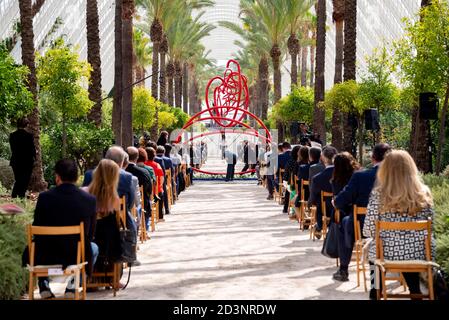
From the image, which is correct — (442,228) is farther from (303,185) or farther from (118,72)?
(118,72)

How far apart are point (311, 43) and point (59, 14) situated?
1851 cm

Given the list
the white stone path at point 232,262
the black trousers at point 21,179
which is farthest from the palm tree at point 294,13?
the black trousers at point 21,179

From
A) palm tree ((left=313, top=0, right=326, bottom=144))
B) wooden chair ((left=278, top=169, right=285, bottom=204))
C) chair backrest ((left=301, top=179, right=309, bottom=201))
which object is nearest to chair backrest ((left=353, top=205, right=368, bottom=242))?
chair backrest ((left=301, top=179, right=309, bottom=201))

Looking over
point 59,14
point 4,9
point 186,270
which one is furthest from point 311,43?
point 186,270

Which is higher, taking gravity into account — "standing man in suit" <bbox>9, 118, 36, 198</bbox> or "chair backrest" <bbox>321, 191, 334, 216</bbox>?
"standing man in suit" <bbox>9, 118, 36, 198</bbox>

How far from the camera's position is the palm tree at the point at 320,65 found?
28.6m

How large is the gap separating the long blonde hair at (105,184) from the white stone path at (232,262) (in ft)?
3.40

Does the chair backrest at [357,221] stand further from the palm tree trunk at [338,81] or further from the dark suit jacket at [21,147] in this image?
the palm tree trunk at [338,81]

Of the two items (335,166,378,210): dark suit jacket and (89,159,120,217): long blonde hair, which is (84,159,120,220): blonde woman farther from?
(335,166,378,210): dark suit jacket

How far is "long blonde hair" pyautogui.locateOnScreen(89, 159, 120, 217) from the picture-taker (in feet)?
25.4

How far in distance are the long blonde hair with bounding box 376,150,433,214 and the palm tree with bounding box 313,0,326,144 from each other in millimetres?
21610

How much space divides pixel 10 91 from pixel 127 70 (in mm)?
9132
